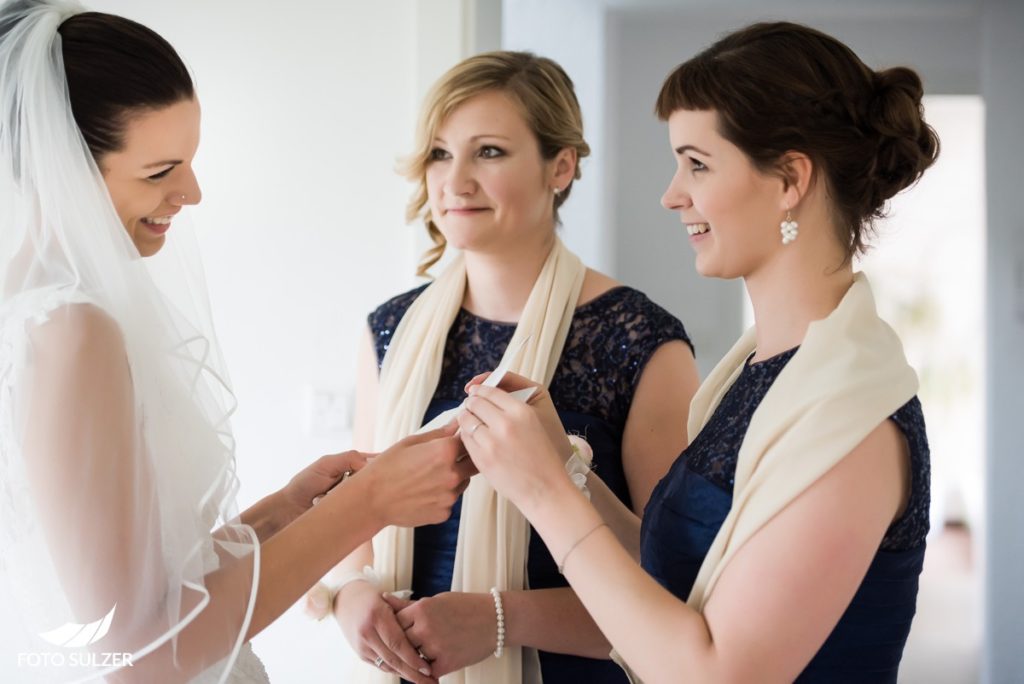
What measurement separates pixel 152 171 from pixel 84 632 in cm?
54

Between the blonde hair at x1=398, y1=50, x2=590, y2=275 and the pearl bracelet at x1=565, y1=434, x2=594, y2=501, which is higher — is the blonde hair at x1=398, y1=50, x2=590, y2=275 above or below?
above

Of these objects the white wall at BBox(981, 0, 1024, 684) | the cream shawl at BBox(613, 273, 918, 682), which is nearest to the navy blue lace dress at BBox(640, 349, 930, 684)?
the cream shawl at BBox(613, 273, 918, 682)

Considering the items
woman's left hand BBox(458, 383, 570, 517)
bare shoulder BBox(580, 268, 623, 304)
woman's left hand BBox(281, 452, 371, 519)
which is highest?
bare shoulder BBox(580, 268, 623, 304)

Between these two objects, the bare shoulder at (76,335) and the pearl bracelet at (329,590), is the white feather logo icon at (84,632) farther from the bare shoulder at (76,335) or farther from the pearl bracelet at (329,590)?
the pearl bracelet at (329,590)

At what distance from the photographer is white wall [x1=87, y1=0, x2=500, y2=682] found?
7.75 ft

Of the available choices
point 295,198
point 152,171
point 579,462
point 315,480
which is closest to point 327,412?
point 295,198

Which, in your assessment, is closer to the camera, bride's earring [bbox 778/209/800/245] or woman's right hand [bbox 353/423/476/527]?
bride's earring [bbox 778/209/800/245]

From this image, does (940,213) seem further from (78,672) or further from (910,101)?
(78,672)

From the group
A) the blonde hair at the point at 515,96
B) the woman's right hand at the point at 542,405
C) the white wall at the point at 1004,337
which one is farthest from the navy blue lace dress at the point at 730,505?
the white wall at the point at 1004,337

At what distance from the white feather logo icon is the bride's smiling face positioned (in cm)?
47

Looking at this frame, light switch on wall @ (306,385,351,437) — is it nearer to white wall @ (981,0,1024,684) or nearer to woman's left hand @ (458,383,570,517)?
woman's left hand @ (458,383,570,517)

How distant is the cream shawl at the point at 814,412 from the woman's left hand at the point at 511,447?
0.22 m

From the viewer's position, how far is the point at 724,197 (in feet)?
3.91

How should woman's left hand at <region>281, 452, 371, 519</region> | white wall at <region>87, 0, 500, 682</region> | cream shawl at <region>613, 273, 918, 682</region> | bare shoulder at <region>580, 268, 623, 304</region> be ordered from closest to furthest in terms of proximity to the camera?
cream shawl at <region>613, 273, 918, 682</region>
woman's left hand at <region>281, 452, 371, 519</region>
bare shoulder at <region>580, 268, 623, 304</region>
white wall at <region>87, 0, 500, 682</region>
